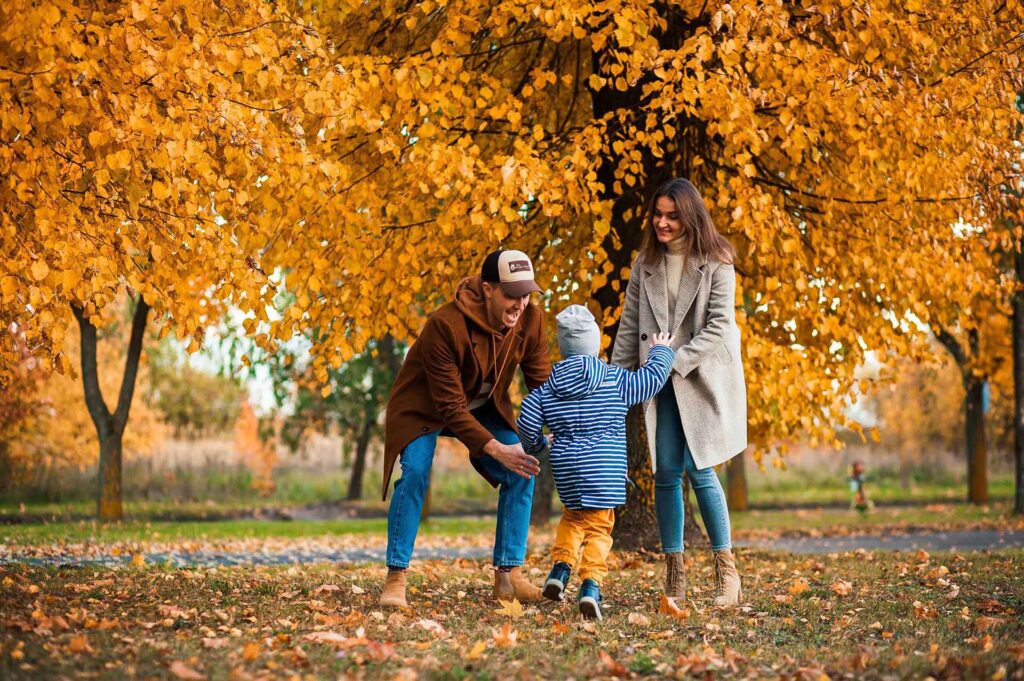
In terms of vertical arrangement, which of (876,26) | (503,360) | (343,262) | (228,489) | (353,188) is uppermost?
(876,26)

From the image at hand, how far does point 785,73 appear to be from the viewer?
6.97 metres

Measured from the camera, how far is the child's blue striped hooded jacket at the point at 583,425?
4.86m

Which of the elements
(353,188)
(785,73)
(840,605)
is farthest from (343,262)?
(840,605)

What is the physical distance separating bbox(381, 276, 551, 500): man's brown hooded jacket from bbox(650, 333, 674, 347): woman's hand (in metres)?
0.58

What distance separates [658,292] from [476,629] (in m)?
2.04

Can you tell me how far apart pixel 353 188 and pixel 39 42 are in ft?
8.98

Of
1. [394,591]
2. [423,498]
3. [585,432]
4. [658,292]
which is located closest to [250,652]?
[394,591]

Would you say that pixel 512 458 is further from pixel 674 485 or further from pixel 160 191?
pixel 160 191

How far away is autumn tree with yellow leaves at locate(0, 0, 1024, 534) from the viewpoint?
5344 mm

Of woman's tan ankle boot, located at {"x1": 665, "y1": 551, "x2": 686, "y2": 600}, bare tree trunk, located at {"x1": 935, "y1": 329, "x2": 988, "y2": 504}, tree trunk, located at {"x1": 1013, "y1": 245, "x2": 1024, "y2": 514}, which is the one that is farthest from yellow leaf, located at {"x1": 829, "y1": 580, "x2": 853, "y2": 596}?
bare tree trunk, located at {"x1": 935, "y1": 329, "x2": 988, "y2": 504}

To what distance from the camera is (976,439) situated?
61.8 ft

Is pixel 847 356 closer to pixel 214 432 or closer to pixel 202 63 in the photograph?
pixel 202 63

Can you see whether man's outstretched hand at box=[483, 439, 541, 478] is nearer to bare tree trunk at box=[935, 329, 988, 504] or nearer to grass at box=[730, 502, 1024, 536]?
grass at box=[730, 502, 1024, 536]

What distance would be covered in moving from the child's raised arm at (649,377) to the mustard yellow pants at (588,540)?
1.89 feet
